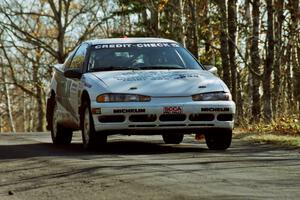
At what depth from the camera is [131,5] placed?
130ft

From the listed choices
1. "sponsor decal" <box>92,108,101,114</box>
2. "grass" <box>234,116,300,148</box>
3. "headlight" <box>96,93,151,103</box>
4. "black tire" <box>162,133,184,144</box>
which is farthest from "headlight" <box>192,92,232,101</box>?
"black tire" <box>162,133,184,144</box>

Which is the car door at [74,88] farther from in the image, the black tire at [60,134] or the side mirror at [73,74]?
the black tire at [60,134]

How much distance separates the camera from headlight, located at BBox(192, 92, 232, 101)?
1062cm

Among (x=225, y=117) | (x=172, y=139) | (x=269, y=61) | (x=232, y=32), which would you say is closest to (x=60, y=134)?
(x=172, y=139)

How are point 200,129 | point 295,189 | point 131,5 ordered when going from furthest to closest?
point 131,5, point 200,129, point 295,189

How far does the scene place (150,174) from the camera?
25.4 ft

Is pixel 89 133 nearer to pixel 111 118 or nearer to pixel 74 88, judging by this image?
pixel 111 118

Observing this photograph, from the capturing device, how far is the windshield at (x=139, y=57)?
11.5 meters

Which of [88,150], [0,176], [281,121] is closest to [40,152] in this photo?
[88,150]

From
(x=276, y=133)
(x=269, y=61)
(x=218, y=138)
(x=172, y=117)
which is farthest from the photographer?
(x=269, y=61)

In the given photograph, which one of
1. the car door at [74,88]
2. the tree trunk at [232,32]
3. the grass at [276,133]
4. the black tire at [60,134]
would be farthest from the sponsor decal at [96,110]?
the tree trunk at [232,32]

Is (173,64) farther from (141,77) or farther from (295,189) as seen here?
(295,189)

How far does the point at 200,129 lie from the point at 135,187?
13.5ft

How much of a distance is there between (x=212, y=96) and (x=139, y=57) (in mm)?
1514
